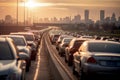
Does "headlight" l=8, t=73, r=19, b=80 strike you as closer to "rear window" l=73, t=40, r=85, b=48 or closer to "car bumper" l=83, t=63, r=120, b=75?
"car bumper" l=83, t=63, r=120, b=75

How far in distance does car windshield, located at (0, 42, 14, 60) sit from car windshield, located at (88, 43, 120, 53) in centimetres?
544

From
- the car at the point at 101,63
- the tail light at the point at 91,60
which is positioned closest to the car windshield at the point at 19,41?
the car at the point at 101,63

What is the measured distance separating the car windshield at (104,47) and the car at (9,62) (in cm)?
480

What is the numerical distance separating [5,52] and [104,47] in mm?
6179

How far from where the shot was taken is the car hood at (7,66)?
34.9 ft

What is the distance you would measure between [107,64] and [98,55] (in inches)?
17.7

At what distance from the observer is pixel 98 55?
16.5 metres

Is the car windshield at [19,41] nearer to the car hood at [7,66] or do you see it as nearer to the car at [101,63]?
the car at [101,63]

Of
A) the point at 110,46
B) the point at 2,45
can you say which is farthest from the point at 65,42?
the point at 2,45

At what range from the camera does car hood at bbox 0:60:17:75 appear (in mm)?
10641

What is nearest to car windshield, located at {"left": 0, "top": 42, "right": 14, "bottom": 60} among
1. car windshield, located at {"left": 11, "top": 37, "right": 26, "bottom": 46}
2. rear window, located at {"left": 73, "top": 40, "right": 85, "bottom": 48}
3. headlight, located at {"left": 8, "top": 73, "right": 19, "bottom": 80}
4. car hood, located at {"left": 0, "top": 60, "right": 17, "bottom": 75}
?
car hood, located at {"left": 0, "top": 60, "right": 17, "bottom": 75}

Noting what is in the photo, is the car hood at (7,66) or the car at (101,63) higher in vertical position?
the car hood at (7,66)

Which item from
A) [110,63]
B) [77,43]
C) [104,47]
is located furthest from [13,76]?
[77,43]

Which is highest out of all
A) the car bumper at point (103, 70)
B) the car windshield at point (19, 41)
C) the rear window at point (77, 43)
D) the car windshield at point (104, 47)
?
the car windshield at point (104, 47)
